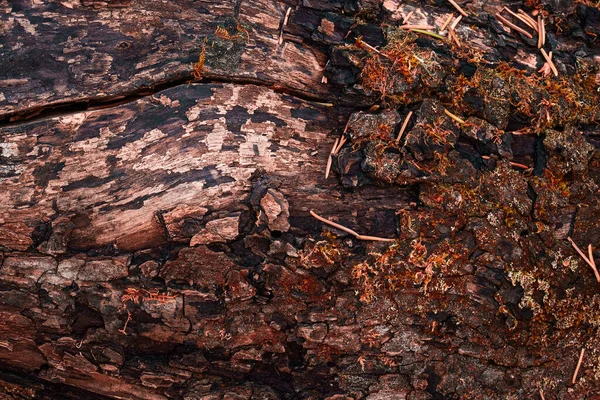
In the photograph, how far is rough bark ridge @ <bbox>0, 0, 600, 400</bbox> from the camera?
2533 millimetres

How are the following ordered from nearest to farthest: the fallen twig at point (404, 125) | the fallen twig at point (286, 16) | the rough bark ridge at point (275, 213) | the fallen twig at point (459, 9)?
the rough bark ridge at point (275, 213), the fallen twig at point (404, 125), the fallen twig at point (286, 16), the fallen twig at point (459, 9)

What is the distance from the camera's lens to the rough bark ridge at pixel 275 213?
2533 millimetres

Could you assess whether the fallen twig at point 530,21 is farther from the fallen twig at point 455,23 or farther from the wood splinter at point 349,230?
the wood splinter at point 349,230

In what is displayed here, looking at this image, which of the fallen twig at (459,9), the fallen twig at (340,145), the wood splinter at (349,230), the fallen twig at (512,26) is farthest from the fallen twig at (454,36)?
the wood splinter at (349,230)

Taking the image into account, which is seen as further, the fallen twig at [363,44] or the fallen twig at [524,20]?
the fallen twig at [524,20]

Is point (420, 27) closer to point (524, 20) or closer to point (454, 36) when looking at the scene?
point (454, 36)

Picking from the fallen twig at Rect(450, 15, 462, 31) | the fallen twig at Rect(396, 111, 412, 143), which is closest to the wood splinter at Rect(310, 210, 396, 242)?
the fallen twig at Rect(396, 111, 412, 143)

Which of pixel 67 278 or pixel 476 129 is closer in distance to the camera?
pixel 67 278

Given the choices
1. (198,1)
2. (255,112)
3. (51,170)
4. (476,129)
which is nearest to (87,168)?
(51,170)

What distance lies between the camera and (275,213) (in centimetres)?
253

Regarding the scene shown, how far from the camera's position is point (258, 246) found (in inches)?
99.4

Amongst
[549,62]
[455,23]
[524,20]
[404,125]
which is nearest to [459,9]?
[455,23]

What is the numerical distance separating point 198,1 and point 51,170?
110 cm

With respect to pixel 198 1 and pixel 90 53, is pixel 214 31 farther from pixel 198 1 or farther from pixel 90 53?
pixel 90 53
